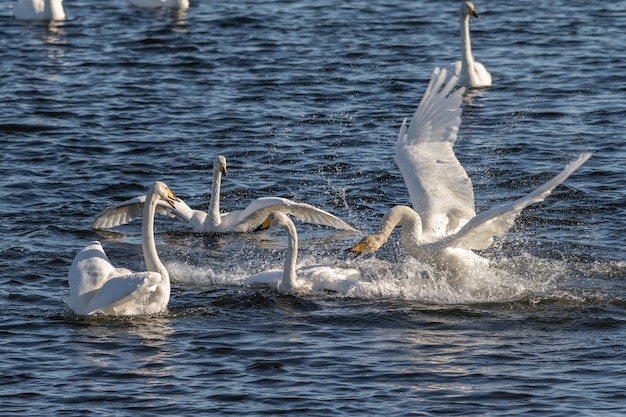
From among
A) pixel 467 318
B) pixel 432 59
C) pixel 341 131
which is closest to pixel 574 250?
pixel 467 318

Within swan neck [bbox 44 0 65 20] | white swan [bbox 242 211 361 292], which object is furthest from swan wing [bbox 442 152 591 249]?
swan neck [bbox 44 0 65 20]

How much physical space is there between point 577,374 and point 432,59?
1328 cm

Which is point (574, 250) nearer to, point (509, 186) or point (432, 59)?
point (509, 186)

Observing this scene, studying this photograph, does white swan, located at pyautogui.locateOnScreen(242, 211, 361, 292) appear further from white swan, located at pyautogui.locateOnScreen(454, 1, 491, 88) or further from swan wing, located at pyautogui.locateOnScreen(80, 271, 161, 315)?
white swan, located at pyautogui.locateOnScreen(454, 1, 491, 88)

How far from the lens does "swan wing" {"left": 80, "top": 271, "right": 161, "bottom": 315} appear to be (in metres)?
10.1

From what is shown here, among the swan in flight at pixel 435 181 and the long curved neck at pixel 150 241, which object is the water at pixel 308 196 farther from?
the long curved neck at pixel 150 241

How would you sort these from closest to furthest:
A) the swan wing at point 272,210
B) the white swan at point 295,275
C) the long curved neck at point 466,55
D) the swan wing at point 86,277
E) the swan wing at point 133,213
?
the swan wing at point 86,277 < the white swan at point 295,275 < the swan wing at point 272,210 < the swan wing at point 133,213 < the long curved neck at point 466,55

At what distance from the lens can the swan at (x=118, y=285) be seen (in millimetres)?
10172

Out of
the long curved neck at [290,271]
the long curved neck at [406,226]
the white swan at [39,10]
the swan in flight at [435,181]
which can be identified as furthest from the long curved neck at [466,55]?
the long curved neck at [290,271]

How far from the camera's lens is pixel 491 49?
22938mm

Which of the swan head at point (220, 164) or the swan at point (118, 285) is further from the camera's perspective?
the swan head at point (220, 164)

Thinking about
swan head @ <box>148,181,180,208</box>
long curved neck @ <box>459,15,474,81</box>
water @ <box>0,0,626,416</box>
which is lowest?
water @ <box>0,0,626,416</box>

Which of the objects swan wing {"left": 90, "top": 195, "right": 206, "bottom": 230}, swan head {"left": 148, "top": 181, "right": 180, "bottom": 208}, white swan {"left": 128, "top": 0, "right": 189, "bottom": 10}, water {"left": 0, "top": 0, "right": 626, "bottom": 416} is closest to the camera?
water {"left": 0, "top": 0, "right": 626, "bottom": 416}

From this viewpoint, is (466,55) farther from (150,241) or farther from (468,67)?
(150,241)
